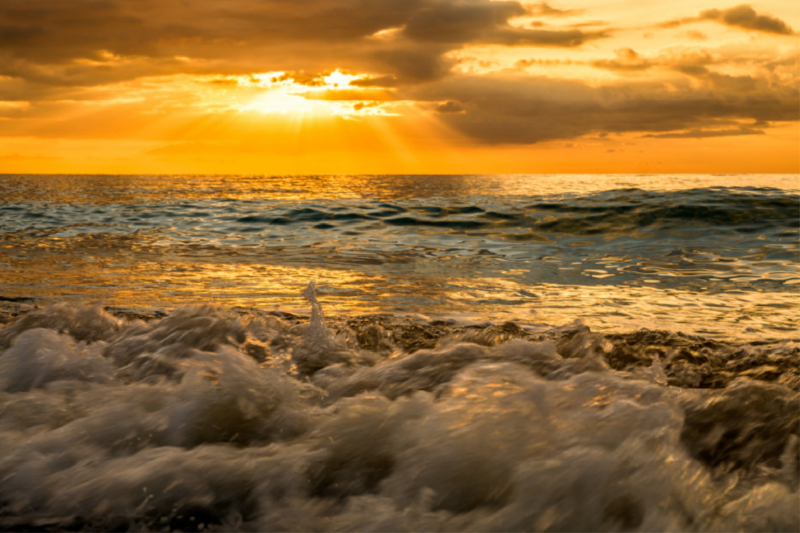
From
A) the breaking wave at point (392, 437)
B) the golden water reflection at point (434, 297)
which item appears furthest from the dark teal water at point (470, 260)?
the breaking wave at point (392, 437)

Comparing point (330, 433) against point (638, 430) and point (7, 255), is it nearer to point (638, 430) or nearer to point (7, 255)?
point (638, 430)

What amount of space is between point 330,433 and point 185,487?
638 mm

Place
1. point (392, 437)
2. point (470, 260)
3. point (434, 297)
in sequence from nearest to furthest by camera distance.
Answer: point (392, 437), point (434, 297), point (470, 260)

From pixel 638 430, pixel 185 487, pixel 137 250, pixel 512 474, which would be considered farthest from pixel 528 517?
pixel 137 250

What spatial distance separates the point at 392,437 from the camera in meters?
2.53

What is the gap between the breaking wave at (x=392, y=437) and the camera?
2.11 m

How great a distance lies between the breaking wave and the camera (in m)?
2.11

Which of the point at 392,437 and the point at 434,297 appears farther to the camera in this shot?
the point at 434,297

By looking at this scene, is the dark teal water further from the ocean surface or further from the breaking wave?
the breaking wave

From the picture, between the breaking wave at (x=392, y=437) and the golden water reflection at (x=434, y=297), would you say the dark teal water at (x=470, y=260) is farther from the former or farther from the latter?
the breaking wave at (x=392, y=437)

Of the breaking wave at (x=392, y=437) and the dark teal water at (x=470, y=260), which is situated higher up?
the dark teal water at (x=470, y=260)

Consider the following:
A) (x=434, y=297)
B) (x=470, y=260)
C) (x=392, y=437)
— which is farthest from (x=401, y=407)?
(x=470, y=260)

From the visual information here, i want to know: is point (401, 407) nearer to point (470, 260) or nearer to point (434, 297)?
point (434, 297)

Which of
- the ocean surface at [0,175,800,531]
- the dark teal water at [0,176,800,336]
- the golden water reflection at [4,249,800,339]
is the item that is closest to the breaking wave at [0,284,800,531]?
the ocean surface at [0,175,800,531]
